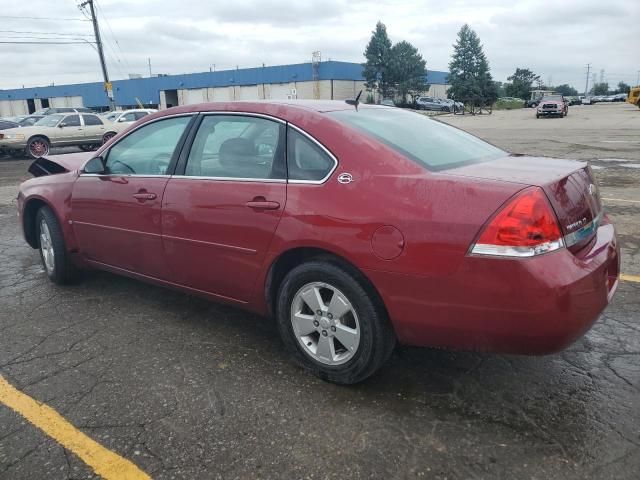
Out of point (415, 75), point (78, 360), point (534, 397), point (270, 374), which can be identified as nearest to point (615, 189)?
point (534, 397)

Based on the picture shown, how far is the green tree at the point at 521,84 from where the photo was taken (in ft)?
286

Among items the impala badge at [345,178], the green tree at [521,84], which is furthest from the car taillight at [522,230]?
the green tree at [521,84]

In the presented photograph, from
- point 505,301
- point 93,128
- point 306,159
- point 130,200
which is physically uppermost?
point 306,159

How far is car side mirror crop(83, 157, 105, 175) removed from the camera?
4.06 metres

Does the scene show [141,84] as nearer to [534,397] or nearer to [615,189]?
[615,189]

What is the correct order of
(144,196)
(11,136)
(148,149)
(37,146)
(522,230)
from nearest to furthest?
1. (522,230)
2. (144,196)
3. (148,149)
4. (11,136)
5. (37,146)

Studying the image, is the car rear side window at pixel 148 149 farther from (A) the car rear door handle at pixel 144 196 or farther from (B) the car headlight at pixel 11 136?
(B) the car headlight at pixel 11 136

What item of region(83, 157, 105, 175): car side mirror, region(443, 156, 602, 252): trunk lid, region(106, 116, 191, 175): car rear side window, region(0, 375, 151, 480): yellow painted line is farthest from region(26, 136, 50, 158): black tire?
region(443, 156, 602, 252): trunk lid

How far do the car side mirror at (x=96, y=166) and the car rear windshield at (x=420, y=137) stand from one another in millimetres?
1959

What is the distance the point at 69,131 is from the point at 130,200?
1764cm

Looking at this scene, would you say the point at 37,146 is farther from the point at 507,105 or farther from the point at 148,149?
the point at 507,105

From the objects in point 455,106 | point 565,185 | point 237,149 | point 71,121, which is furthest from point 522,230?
point 455,106

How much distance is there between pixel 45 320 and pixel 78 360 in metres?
0.86

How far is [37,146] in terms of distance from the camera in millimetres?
18703
